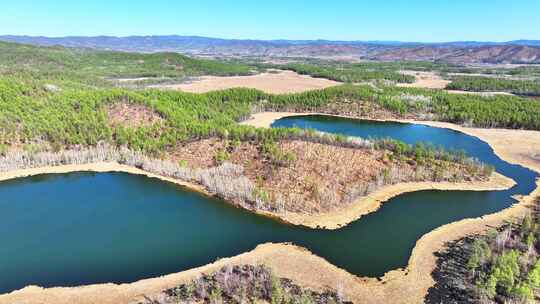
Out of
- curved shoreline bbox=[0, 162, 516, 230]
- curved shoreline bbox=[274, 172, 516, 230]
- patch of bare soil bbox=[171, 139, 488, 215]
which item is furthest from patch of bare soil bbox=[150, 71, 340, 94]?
curved shoreline bbox=[274, 172, 516, 230]

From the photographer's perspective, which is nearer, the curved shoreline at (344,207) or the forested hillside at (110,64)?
the curved shoreline at (344,207)

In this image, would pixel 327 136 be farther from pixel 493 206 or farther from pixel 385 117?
pixel 385 117

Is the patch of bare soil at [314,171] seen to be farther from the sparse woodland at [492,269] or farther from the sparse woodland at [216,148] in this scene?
the sparse woodland at [492,269]

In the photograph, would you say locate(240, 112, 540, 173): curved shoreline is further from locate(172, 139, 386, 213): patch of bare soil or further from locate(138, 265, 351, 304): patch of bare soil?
locate(138, 265, 351, 304): patch of bare soil

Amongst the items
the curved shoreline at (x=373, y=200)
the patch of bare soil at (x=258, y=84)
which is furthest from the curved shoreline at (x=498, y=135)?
the patch of bare soil at (x=258, y=84)

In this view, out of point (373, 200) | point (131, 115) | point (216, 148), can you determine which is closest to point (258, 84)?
point (131, 115)

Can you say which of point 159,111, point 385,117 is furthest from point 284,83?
point 159,111
